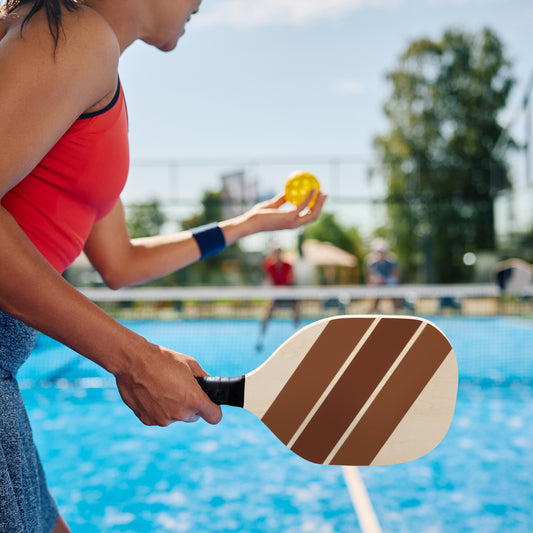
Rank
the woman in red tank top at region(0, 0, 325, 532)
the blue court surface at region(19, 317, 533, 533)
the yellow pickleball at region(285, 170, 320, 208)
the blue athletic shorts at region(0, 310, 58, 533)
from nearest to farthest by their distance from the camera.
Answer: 1. the woman in red tank top at region(0, 0, 325, 532)
2. the blue athletic shorts at region(0, 310, 58, 533)
3. the yellow pickleball at region(285, 170, 320, 208)
4. the blue court surface at region(19, 317, 533, 533)

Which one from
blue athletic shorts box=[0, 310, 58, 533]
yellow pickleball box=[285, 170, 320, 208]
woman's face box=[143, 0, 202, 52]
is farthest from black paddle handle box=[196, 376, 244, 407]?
yellow pickleball box=[285, 170, 320, 208]

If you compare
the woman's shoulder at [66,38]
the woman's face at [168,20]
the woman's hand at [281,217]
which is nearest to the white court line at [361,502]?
the woman's hand at [281,217]

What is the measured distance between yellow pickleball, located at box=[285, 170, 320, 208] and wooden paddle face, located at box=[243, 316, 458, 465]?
0.93m

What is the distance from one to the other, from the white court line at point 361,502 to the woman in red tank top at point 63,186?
216 centimetres

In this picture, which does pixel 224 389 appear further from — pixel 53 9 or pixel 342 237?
pixel 342 237

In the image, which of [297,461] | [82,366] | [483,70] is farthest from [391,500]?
[483,70]

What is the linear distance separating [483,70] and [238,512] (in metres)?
26.0

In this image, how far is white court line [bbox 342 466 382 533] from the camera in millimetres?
2896

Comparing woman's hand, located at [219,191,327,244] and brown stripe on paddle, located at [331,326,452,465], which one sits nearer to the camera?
brown stripe on paddle, located at [331,326,452,465]

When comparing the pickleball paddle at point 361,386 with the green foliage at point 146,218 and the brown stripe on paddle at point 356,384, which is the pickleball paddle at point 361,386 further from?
the green foliage at point 146,218

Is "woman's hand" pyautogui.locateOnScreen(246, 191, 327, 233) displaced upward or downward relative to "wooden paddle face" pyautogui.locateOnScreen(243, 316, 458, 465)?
upward

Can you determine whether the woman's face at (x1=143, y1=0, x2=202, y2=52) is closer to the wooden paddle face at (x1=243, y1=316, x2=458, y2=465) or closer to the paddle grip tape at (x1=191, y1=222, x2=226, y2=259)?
the paddle grip tape at (x1=191, y1=222, x2=226, y2=259)

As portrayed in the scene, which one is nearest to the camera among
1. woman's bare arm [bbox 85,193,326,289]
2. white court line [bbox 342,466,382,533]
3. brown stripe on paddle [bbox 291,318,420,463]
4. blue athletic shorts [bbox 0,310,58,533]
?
blue athletic shorts [bbox 0,310,58,533]

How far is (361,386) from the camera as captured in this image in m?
1.06
